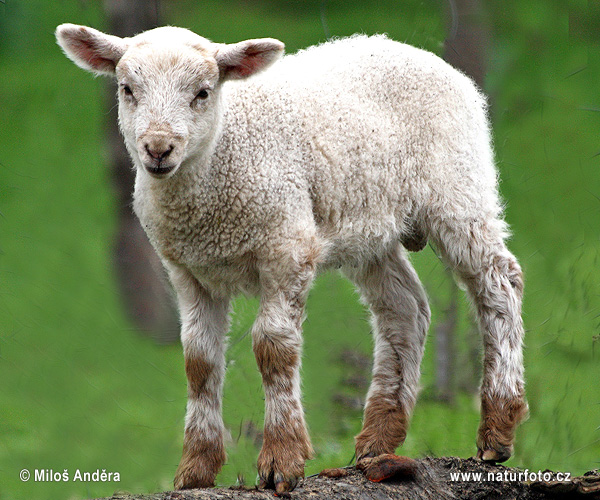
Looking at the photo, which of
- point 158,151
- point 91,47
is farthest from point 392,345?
point 91,47

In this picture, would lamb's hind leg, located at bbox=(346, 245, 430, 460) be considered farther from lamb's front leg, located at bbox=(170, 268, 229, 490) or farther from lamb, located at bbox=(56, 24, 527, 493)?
lamb's front leg, located at bbox=(170, 268, 229, 490)

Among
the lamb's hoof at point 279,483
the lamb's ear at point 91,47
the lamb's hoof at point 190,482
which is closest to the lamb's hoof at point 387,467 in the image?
the lamb's hoof at point 279,483

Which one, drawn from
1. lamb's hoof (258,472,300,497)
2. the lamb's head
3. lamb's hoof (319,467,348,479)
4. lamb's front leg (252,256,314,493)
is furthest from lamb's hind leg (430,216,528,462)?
the lamb's head

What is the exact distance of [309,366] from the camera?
6.87 meters

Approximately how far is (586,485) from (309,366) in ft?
8.61

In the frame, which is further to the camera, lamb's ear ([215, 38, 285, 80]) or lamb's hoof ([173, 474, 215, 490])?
lamb's hoof ([173, 474, 215, 490])

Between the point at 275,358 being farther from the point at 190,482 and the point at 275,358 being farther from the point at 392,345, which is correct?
the point at 392,345

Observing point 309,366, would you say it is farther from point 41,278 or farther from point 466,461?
point 41,278

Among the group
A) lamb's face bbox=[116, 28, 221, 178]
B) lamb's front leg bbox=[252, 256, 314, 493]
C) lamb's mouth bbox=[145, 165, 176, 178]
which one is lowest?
lamb's front leg bbox=[252, 256, 314, 493]

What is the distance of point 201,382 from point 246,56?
2.07 m

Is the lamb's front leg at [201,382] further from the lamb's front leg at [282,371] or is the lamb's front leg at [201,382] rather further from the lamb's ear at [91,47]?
the lamb's ear at [91,47]

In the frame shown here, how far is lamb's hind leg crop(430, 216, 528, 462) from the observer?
5.35m

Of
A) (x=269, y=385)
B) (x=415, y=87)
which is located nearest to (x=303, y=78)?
(x=415, y=87)

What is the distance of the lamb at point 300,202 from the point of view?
4.32 metres
